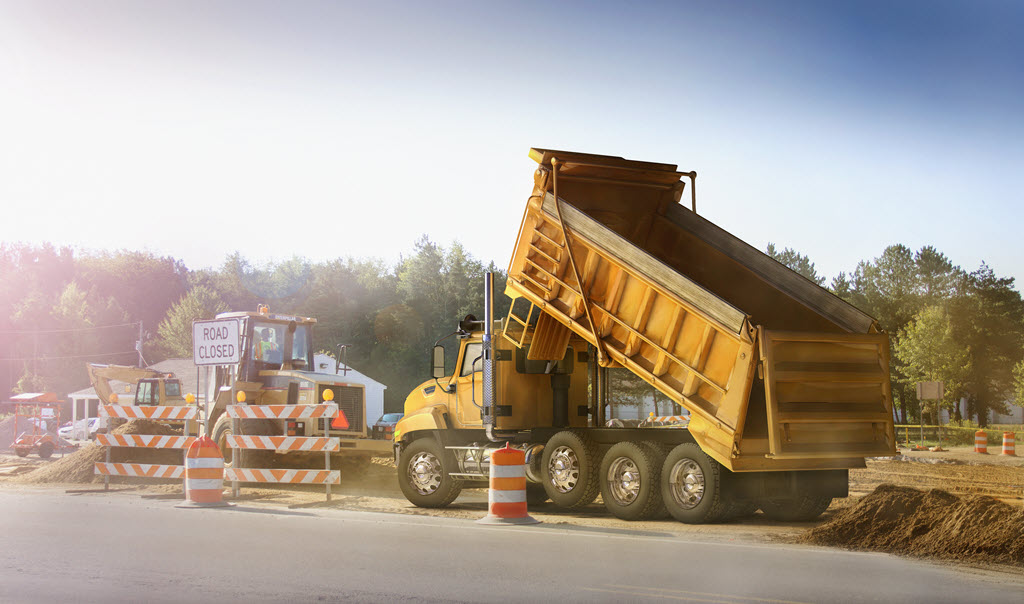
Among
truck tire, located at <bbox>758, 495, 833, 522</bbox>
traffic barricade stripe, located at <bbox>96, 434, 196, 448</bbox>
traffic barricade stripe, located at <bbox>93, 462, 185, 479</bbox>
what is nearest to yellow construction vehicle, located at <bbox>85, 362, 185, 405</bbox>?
traffic barricade stripe, located at <bbox>96, 434, 196, 448</bbox>

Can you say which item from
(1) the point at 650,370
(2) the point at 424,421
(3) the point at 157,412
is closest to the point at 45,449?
(3) the point at 157,412

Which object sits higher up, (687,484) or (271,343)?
(271,343)

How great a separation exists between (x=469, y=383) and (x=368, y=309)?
62266mm

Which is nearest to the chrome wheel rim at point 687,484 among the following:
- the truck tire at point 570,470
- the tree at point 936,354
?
the truck tire at point 570,470

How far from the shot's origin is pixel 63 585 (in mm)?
8000

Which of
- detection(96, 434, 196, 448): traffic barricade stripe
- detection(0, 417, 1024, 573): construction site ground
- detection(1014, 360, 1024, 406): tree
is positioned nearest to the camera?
detection(0, 417, 1024, 573): construction site ground

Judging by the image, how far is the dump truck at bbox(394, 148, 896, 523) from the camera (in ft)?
37.5

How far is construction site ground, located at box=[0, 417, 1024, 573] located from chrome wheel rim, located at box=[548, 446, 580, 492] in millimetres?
465

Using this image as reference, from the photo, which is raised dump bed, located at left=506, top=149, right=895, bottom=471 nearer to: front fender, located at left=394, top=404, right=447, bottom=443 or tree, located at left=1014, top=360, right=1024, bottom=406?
front fender, located at left=394, top=404, right=447, bottom=443

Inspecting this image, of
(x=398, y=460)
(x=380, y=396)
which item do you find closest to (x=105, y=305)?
(x=380, y=396)

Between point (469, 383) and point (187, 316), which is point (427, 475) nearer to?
point (469, 383)

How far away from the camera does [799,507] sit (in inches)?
525

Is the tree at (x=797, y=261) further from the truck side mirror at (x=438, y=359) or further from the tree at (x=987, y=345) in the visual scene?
the truck side mirror at (x=438, y=359)

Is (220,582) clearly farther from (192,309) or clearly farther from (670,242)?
(192,309)
